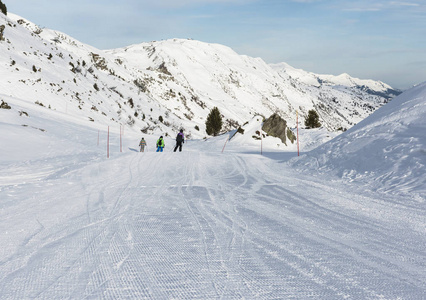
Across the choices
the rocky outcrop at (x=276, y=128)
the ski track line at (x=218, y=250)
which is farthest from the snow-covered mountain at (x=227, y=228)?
the rocky outcrop at (x=276, y=128)

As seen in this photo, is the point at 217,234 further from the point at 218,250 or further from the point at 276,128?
the point at 276,128

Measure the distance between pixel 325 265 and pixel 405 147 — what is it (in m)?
6.88

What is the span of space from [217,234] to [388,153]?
684 centimetres

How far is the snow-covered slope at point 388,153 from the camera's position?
7.83 m

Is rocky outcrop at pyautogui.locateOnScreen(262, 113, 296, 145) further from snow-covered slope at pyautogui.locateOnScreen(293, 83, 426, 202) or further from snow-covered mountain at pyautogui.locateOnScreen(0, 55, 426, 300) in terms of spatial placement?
snow-covered mountain at pyautogui.locateOnScreen(0, 55, 426, 300)

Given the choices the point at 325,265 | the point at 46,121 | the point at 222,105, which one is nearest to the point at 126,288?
the point at 325,265

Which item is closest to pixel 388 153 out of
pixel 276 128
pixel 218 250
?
pixel 218 250

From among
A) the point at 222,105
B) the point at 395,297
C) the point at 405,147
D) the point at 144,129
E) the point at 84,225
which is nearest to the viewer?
the point at 395,297

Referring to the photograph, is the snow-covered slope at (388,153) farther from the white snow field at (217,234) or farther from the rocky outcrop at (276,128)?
the rocky outcrop at (276,128)

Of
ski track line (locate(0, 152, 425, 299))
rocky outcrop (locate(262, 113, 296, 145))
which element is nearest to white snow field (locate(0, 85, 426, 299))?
ski track line (locate(0, 152, 425, 299))

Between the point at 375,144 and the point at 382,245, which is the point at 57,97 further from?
the point at 382,245

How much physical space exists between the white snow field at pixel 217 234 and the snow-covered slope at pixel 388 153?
0.06m

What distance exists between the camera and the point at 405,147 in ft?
29.0

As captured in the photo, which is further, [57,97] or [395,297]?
[57,97]
